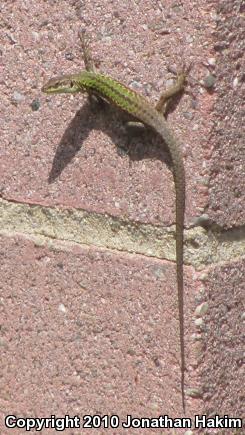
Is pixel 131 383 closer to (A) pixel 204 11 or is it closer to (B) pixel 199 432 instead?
(B) pixel 199 432

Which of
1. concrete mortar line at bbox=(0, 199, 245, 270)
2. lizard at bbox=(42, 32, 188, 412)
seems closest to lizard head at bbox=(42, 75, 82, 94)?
lizard at bbox=(42, 32, 188, 412)

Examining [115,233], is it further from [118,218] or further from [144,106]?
[144,106]

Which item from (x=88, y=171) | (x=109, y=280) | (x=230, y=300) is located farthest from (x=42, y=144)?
(x=230, y=300)

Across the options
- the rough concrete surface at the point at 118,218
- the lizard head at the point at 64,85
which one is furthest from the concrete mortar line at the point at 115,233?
the lizard head at the point at 64,85

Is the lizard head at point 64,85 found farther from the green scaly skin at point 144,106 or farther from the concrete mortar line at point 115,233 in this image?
the concrete mortar line at point 115,233

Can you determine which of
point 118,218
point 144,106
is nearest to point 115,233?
point 118,218

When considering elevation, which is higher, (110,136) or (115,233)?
(110,136)

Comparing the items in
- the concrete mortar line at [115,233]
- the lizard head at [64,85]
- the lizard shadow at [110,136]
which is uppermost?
the lizard head at [64,85]
